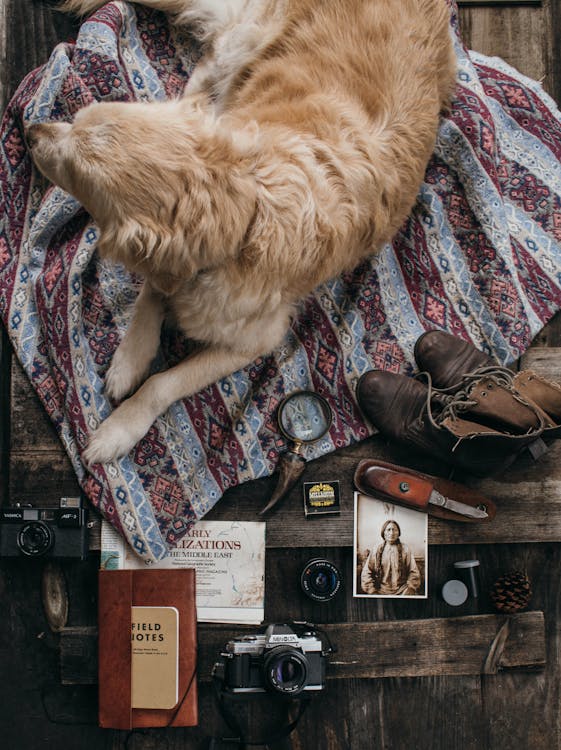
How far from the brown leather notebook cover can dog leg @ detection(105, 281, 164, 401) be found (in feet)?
1.83

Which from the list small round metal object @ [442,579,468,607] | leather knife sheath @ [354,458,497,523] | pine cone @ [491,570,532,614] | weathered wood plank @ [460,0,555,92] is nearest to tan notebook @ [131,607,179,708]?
leather knife sheath @ [354,458,497,523]

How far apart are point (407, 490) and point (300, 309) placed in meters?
0.65

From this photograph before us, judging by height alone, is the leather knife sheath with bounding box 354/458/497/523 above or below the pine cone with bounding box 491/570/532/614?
above

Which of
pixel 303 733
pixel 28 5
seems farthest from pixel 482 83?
pixel 303 733

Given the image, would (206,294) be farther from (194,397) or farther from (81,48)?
(81,48)

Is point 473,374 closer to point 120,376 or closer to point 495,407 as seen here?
point 495,407

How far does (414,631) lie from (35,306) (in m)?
1.56

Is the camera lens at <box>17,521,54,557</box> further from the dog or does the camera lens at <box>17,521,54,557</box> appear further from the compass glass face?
the compass glass face

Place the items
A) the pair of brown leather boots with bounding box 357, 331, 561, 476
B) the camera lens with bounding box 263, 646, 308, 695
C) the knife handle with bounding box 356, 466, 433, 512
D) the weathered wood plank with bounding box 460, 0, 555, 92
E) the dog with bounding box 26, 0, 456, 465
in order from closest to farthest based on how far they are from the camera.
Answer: the dog with bounding box 26, 0, 456, 465, the camera lens with bounding box 263, 646, 308, 695, the pair of brown leather boots with bounding box 357, 331, 561, 476, the knife handle with bounding box 356, 466, 433, 512, the weathered wood plank with bounding box 460, 0, 555, 92

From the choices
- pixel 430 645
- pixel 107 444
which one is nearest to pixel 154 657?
pixel 107 444

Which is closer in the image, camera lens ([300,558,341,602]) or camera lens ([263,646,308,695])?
camera lens ([263,646,308,695])

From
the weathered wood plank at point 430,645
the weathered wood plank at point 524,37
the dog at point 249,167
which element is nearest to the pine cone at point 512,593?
the weathered wood plank at point 430,645

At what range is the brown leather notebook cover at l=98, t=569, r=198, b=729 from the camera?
192 cm

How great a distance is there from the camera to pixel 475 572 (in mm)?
2062
